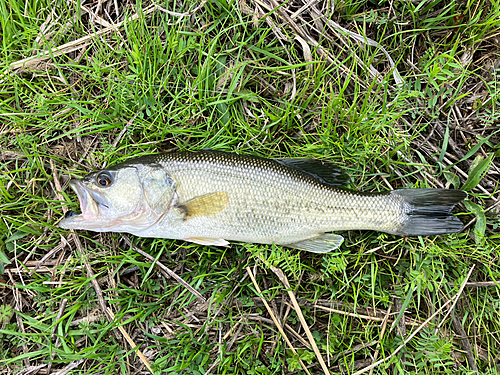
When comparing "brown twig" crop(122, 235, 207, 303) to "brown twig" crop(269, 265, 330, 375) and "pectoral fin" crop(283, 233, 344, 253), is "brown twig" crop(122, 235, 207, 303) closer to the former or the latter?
"brown twig" crop(269, 265, 330, 375)

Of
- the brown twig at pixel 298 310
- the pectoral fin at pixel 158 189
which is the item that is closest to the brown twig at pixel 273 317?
the brown twig at pixel 298 310

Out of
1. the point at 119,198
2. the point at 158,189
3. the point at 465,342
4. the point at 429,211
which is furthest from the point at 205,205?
the point at 465,342

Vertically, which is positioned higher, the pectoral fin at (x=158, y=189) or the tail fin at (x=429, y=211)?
the pectoral fin at (x=158, y=189)

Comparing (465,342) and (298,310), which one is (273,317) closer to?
(298,310)

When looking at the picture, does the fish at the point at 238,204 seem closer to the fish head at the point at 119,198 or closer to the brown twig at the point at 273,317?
the fish head at the point at 119,198

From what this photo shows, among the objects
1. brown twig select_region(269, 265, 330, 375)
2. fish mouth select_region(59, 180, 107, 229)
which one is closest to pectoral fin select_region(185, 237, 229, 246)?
brown twig select_region(269, 265, 330, 375)

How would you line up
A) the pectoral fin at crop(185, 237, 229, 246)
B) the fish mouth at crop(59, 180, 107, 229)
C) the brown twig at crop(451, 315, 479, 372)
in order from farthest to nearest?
1. the brown twig at crop(451, 315, 479, 372)
2. the pectoral fin at crop(185, 237, 229, 246)
3. the fish mouth at crop(59, 180, 107, 229)
